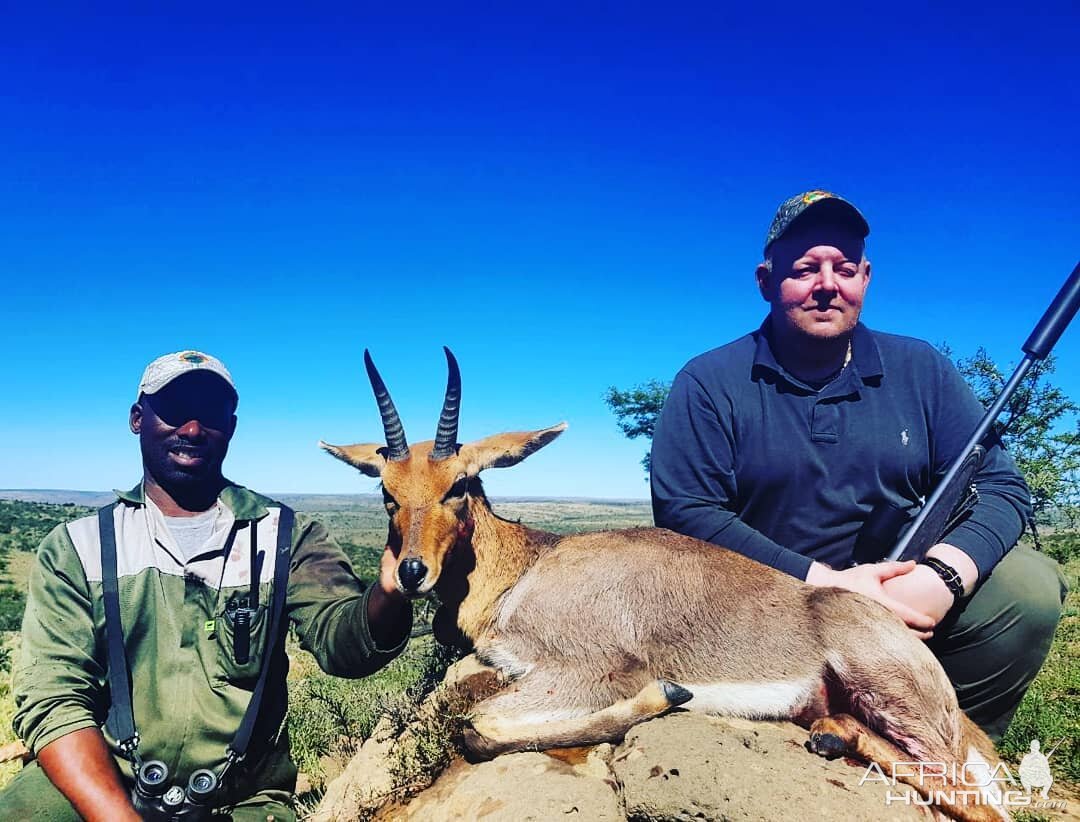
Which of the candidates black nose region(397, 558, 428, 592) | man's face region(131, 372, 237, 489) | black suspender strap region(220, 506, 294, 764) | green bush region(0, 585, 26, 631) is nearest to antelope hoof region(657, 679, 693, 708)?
black nose region(397, 558, 428, 592)

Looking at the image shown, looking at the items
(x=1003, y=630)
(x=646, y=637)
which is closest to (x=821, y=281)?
(x=1003, y=630)

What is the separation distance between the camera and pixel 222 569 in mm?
5027

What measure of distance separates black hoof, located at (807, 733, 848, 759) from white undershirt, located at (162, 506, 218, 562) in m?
4.02

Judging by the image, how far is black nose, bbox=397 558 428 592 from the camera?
4.73 m

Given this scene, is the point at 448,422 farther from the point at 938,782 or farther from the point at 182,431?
the point at 938,782

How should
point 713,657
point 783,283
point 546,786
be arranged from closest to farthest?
point 546,786
point 713,657
point 783,283

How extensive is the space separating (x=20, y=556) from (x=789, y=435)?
1828 inches

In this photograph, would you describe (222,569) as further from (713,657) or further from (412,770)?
(713,657)

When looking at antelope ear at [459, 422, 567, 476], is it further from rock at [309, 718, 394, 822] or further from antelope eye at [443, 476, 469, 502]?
rock at [309, 718, 394, 822]

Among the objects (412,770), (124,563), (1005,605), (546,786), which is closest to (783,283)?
(1005,605)

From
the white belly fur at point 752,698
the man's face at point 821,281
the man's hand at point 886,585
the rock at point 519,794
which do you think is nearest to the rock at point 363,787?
the rock at point 519,794

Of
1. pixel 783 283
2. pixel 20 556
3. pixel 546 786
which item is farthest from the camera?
pixel 20 556

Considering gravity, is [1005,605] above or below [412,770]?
above

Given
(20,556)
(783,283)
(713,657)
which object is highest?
(783,283)
